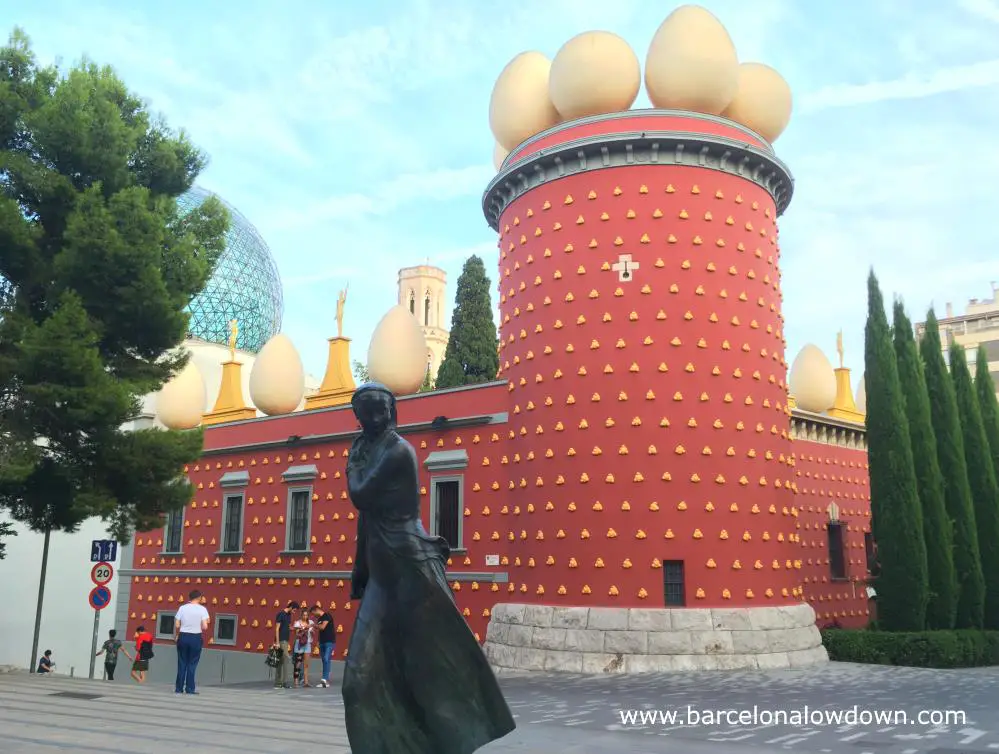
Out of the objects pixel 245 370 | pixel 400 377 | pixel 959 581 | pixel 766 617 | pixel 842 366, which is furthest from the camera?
pixel 245 370

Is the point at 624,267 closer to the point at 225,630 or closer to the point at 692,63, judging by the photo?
the point at 692,63

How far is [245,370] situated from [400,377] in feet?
66.4

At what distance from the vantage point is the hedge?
19.3 metres

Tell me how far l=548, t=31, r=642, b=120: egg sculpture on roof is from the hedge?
45.6ft

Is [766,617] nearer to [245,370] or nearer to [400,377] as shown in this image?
[400,377]

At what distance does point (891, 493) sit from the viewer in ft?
68.0

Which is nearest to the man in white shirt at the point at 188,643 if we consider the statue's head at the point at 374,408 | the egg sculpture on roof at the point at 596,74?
the statue's head at the point at 374,408

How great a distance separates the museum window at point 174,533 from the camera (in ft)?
95.0

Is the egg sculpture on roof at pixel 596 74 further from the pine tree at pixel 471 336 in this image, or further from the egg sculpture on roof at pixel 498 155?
the pine tree at pixel 471 336

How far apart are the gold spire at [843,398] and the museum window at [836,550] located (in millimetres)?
3979

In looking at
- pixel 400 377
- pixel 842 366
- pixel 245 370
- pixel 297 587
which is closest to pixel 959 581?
pixel 842 366

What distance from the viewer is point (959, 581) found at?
2216 centimetres

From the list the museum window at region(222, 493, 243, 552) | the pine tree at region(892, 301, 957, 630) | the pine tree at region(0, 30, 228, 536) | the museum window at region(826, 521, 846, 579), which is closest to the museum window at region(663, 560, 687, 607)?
the pine tree at region(892, 301, 957, 630)

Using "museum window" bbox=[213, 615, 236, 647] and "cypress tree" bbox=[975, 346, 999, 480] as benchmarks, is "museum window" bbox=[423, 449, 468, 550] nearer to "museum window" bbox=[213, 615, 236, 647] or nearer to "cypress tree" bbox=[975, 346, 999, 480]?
"museum window" bbox=[213, 615, 236, 647]
